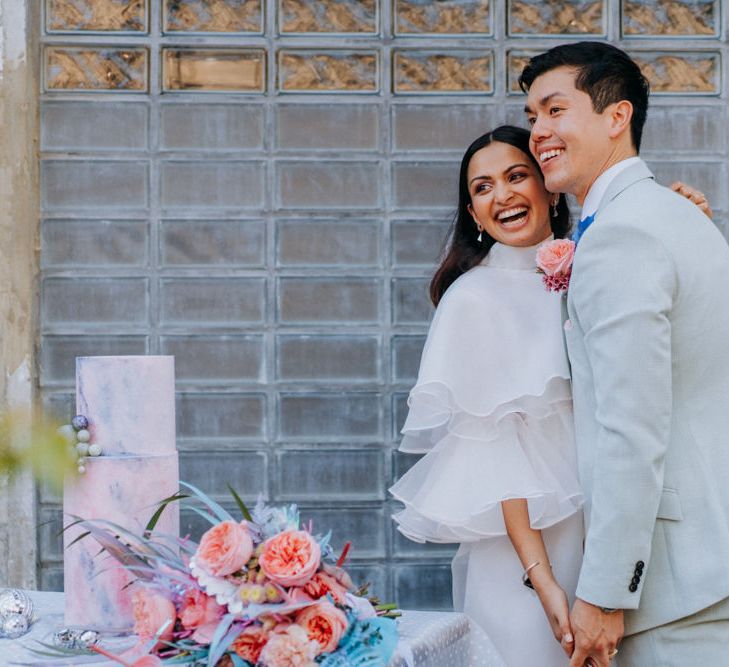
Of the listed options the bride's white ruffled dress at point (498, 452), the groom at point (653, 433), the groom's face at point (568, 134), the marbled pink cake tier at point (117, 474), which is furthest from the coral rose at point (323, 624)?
the groom's face at point (568, 134)

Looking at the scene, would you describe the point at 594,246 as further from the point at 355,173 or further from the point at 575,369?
the point at 355,173

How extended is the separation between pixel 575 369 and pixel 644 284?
29 cm

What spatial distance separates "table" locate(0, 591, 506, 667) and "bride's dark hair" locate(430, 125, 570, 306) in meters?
0.89

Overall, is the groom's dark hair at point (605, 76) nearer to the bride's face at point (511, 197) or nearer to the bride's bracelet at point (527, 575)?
the bride's face at point (511, 197)

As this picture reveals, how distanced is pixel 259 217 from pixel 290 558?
8.25 ft

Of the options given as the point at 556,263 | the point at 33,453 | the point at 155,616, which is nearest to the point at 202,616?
the point at 155,616

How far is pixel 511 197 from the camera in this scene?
8.78 feet

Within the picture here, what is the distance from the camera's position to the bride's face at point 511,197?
267 centimetres

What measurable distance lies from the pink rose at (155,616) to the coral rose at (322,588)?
23cm

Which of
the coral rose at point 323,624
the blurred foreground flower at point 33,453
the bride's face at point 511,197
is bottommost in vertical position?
the coral rose at point 323,624

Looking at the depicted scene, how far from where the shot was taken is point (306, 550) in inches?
68.8

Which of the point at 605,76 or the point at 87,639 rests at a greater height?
the point at 605,76

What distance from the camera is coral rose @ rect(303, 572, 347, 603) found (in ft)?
5.75

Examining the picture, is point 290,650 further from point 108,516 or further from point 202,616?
point 108,516
